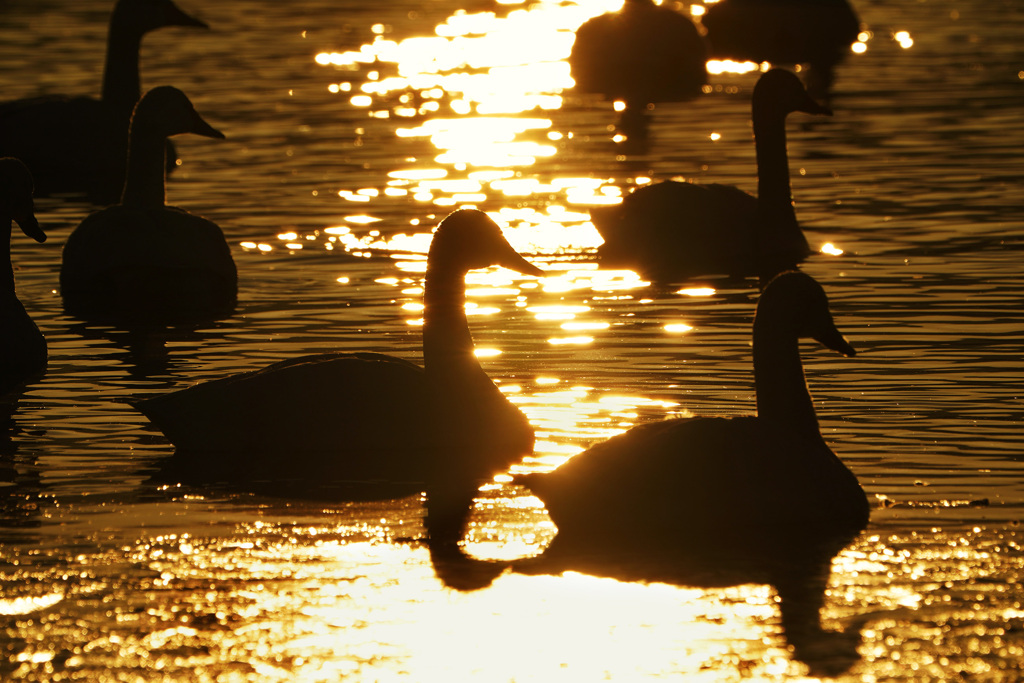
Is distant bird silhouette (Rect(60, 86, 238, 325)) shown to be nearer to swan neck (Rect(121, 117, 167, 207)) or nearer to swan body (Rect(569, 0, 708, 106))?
swan neck (Rect(121, 117, 167, 207))

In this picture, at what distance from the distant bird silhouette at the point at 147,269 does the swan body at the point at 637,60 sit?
52.5 ft

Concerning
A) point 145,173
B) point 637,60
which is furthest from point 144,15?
point 637,60

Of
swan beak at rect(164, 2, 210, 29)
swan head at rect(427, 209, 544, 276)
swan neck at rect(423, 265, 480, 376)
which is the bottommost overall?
swan neck at rect(423, 265, 480, 376)

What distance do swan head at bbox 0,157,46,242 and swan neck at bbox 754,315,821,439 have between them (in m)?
6.70

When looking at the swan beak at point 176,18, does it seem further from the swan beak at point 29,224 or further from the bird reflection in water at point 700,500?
the bird reflection in water at point 700,500

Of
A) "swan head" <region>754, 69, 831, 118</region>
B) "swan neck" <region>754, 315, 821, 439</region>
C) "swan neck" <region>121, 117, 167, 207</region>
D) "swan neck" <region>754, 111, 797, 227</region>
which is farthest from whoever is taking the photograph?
"swan head" <region>754, 69, 831, 118</region>

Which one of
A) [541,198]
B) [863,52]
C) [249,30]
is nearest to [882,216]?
[541,198]

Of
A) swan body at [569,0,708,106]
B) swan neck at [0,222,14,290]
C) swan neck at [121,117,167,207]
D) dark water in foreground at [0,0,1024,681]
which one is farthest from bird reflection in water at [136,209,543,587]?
swan body at [569,0,708,106]

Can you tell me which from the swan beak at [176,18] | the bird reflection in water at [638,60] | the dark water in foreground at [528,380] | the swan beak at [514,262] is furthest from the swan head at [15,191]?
the bird reflection in water at [638,60]

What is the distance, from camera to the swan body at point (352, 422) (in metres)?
10.9

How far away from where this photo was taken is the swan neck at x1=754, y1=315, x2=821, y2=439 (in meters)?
9.89

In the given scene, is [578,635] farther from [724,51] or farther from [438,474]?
[724,51]

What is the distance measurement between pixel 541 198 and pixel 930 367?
27.3 feet

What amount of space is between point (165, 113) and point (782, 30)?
21.8 meters
